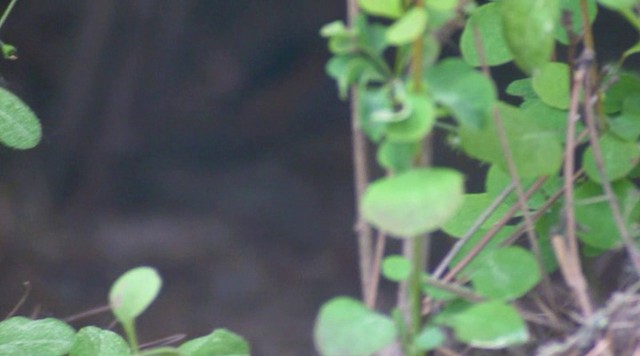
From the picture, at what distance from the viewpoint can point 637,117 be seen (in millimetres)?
618

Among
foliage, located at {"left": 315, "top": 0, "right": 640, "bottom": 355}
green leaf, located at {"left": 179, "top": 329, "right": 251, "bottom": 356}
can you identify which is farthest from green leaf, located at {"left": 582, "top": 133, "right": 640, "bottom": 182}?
green leaf, located at {"left": 179, "top": 329, "right": 251, "bottom": 356}

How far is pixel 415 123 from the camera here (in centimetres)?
45

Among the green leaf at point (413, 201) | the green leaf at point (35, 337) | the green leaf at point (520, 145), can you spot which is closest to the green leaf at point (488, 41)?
the green leaf at point (520, 145)

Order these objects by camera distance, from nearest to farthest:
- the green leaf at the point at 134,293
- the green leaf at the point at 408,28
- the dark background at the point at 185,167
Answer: the green leaf at the point at 408,28
the green leaf at the point at 134,293
the dark background at the point at 185,167

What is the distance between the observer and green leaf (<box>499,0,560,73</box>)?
1.75 feet

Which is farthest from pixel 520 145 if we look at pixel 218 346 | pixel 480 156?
pixel 218 346

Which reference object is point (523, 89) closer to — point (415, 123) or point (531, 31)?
point (531, 31)

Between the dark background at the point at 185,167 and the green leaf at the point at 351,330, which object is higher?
the green leaf at the point at 351,330

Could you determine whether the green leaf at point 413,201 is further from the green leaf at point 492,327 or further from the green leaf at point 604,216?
the green leaf at point 604,216

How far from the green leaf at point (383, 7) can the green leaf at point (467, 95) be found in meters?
0.04

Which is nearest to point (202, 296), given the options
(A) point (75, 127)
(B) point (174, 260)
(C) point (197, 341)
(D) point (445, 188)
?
(B) point (174, 260)

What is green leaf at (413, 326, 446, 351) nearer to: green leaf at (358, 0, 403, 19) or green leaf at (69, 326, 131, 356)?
green leaf at (358, 0, 403, 19)

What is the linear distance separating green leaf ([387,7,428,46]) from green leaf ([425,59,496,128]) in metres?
0.03

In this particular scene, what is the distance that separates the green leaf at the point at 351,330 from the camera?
469mm
